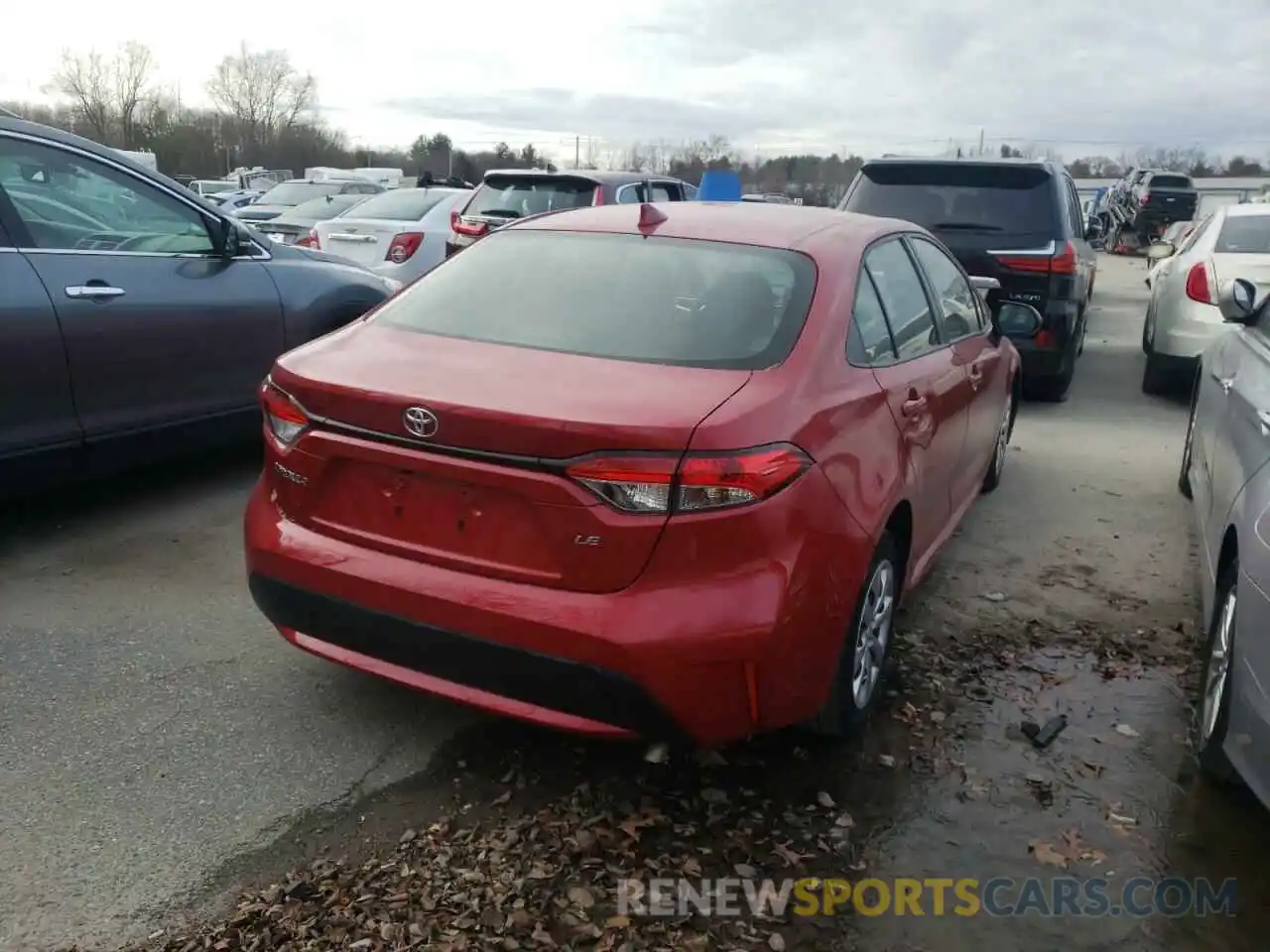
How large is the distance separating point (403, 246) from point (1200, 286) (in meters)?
6.77

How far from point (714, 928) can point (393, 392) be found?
1528 millimetres

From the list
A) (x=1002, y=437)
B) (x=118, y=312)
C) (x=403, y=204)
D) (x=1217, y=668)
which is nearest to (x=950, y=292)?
(x=1002, y=437)

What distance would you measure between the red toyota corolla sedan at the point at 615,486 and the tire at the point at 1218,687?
0.94 metres

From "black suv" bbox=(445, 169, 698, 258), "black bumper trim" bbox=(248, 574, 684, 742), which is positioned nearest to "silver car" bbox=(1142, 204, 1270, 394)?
"black suv" bbox=(445, 169, 698, 258)

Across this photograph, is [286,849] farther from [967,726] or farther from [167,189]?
[167,189]

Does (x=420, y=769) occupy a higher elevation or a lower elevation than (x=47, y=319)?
lower

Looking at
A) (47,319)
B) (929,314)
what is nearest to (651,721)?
(929,314)

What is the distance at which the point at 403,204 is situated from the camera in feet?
35.8

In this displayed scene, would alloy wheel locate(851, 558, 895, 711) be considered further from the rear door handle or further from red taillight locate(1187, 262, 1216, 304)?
red taillight locate(1187, 262, 1216, 304)

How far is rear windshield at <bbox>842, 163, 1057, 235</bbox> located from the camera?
7.66m

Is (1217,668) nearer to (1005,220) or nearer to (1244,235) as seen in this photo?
(1005,220)

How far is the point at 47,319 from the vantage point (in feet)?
14.2

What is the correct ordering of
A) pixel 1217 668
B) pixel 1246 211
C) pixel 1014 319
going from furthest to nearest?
1. pixel 1246 211
2. pixel 1014 319
3. pixel 1217 668

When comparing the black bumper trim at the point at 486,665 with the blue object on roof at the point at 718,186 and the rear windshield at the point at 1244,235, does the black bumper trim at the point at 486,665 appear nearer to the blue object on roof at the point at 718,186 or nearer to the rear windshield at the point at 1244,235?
→ the blue object on roof at the point at 718,186
